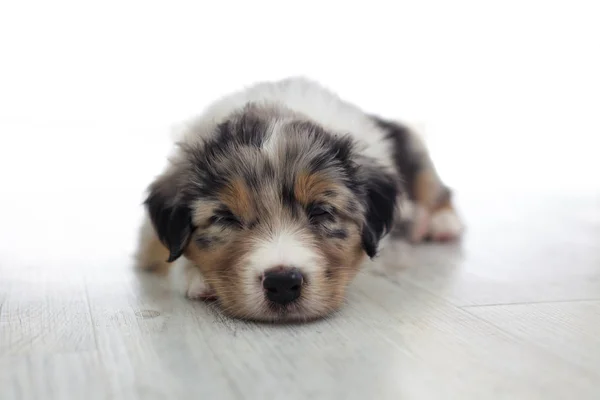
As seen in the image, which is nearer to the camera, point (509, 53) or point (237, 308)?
point (237, 308)

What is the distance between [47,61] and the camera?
10086 mm

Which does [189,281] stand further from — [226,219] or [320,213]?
[320,213]

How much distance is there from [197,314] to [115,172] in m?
5.70

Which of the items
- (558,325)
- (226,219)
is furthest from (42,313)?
(558,325)

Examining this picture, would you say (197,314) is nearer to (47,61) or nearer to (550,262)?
(550,262)

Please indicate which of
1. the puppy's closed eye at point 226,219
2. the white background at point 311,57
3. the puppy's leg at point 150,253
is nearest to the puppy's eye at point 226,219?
the puppy's closed eye at point 226,219

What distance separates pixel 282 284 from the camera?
8.68 ft

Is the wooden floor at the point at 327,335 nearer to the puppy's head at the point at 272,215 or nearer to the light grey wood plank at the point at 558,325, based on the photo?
the light grey wood plank at the point at 558,325

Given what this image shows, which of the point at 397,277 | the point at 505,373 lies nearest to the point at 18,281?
the point at 397,277

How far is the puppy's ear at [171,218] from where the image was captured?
304 centimetres

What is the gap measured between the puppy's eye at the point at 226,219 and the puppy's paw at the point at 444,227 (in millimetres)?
2147

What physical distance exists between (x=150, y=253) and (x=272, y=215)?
38.9 inches

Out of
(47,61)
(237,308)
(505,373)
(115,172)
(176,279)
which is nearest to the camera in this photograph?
(505,373)

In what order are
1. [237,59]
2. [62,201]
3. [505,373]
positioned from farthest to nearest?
1. [237,59]
2. [62,201]
3. [505,373]
